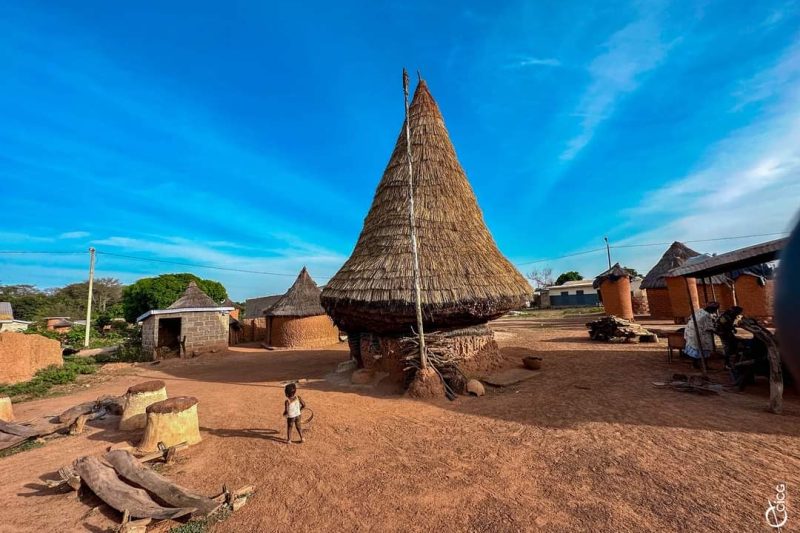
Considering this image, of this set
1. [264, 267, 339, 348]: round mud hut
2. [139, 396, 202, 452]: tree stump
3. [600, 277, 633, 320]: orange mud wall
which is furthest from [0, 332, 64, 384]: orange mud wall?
[600, 277, 633, 320]: orange mud wall

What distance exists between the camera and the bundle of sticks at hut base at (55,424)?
273 inches

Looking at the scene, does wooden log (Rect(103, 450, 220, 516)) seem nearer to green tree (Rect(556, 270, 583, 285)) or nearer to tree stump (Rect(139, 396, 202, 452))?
tree stump (Rect(139, 396, 202, 452))

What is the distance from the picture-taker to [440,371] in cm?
887

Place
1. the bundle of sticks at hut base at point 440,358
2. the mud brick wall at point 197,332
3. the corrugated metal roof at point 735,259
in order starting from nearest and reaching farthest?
1. the corrugated metal roof at point 735,259
2. the bundle of sticks at hut base at point 440,358
3. the mud brick wall at point 197,332

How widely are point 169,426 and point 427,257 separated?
6.36 metres

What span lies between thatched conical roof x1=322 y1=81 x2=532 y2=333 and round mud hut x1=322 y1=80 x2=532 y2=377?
1.1 inches

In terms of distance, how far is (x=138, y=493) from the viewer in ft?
15.5

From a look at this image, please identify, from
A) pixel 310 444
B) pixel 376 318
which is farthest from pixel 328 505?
pixel 376 318

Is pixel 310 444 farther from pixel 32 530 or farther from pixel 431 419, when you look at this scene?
pixel 32 530

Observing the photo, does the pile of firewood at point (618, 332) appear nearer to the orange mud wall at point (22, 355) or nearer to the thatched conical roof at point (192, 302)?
the thatched conical roof at point (192, 302)

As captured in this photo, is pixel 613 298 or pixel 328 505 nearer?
pixel 328 505

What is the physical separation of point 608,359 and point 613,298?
11154mm

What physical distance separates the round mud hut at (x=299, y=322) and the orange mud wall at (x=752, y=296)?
1819cm

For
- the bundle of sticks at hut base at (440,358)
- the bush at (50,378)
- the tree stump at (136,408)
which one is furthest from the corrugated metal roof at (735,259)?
the bush at (50,378)
